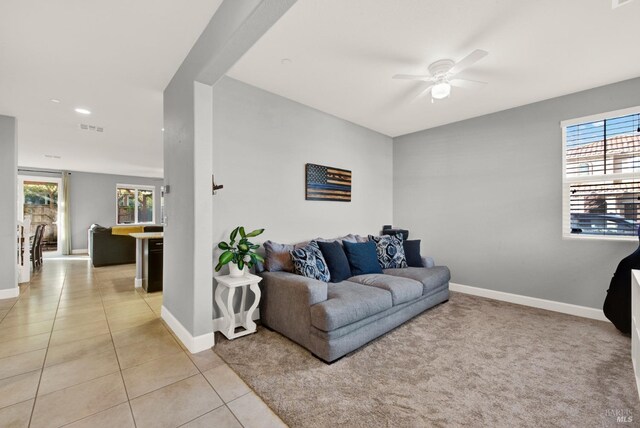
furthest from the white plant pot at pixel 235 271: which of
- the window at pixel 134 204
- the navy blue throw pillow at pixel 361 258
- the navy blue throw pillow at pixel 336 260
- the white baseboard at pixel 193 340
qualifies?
the window at pixel 134 204

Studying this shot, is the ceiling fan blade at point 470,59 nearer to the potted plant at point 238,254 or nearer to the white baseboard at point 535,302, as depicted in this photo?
the potted plant at point 238,254

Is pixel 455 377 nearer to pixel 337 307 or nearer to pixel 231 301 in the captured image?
pixel 337 307

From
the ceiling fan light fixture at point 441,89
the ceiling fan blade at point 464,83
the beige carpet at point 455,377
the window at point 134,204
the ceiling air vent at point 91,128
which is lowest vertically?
the beige carpet at point 455,377

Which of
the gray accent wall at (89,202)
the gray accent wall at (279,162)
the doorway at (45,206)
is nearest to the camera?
the gray accent wall at (279,162)

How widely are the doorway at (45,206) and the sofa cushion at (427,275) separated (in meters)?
9.88

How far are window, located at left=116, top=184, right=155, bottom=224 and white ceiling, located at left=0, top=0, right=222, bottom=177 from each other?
501 centimetres

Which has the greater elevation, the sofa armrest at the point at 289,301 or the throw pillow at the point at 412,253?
the throw pillow at the point at 412,253

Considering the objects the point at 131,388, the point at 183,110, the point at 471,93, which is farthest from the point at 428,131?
the point at 131,388

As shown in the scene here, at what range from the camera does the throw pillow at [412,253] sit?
3.82 meters

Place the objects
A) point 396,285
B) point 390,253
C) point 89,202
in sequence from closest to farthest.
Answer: point 396,285
point 390,253
point 89,202

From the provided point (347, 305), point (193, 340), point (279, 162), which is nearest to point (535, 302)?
point (347, 305)

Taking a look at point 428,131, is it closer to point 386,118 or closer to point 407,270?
point 386,118

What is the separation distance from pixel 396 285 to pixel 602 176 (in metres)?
2.73

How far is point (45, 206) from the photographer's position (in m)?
8.22
